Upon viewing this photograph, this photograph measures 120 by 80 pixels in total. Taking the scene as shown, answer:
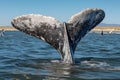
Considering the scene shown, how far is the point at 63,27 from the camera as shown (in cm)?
1549

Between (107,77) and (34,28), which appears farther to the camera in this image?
(34,28)

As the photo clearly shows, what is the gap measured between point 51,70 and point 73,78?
1748mm

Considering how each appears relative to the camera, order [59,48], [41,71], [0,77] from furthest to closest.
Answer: [59,48]
[41,71]
[0,77]

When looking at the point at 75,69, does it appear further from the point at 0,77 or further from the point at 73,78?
the point at 0,77

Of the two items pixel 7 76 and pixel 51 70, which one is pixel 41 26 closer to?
pixel 51 70

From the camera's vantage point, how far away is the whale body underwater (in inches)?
599

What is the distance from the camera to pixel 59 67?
51.2ft

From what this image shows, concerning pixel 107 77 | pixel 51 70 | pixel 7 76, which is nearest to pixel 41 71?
pixel 51 70

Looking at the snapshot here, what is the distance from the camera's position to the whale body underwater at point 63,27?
15227mm

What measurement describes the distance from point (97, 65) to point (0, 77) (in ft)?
15.5

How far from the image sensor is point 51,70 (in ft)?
49.2

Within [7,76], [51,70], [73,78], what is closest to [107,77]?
[73,78]

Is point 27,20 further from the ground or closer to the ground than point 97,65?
further from the ground

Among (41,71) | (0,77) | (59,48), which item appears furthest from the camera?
(59,48)
